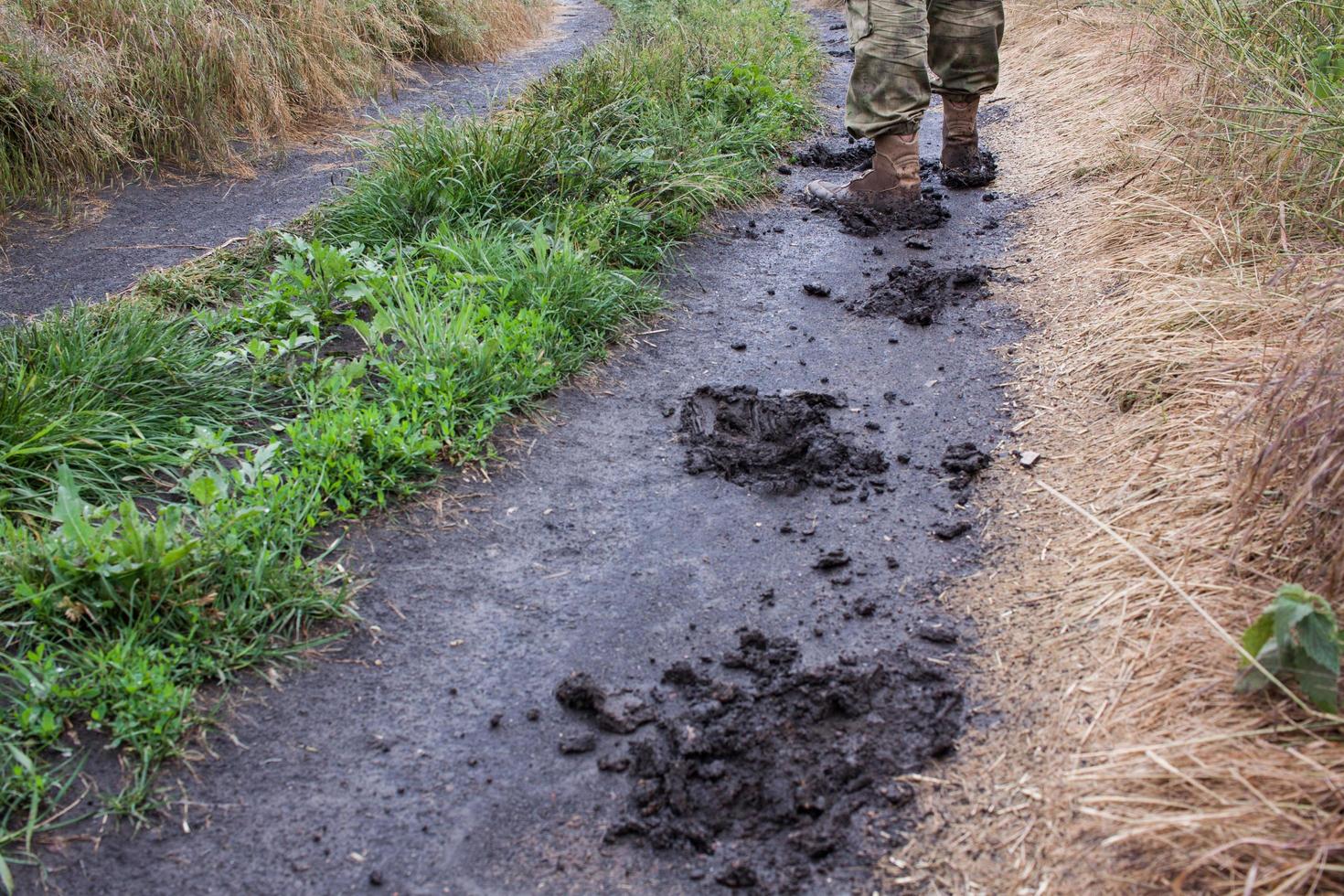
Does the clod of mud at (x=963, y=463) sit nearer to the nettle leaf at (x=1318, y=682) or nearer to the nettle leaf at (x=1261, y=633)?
the nettle leaf at (x=1261, y=633)

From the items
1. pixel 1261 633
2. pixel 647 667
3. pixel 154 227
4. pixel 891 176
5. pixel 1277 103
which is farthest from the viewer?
pixel 891 176

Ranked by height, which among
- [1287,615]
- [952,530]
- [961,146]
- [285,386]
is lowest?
[952,530]

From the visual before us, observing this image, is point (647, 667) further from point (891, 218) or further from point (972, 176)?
point (972, 176)

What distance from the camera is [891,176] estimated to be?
197 inches

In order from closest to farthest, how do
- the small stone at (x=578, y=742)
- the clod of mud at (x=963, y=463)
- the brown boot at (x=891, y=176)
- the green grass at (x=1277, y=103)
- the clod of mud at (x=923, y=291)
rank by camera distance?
the small stone at (x=578, y=742) < the clod of mud at (x=963, y=463) < the green grass at (x=1277, y=103) < the clod of mud at (x=923, y=291) < the brown boot at (x=891, y=176)

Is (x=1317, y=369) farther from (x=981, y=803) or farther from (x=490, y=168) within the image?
(x=490, y=168)

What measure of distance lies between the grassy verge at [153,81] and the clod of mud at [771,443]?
3.60 metres

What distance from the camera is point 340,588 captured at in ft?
8.39

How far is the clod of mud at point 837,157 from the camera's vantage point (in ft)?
19.2

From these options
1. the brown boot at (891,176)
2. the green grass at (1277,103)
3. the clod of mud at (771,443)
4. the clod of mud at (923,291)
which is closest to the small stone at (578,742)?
the clod of mud at (771,443)

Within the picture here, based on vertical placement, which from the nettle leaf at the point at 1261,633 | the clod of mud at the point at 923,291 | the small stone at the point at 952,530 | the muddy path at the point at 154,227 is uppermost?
the muddy path at the point at 154,227

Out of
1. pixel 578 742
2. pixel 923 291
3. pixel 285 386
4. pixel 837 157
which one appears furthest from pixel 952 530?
pixel 837 157

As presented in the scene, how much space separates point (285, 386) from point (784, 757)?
85.5 inches

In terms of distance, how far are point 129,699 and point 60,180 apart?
3.88 m
